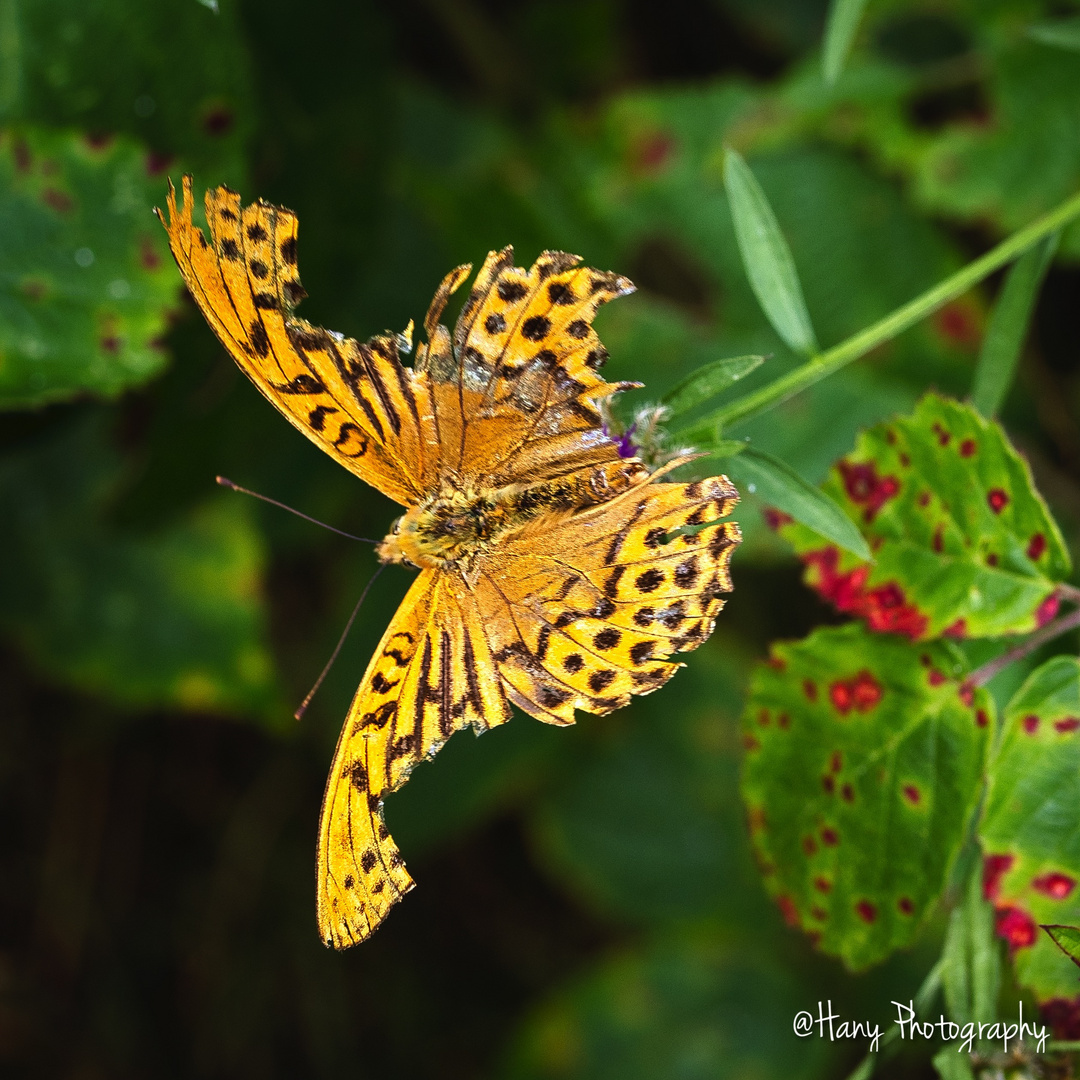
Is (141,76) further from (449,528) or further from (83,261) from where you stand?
(449,528)

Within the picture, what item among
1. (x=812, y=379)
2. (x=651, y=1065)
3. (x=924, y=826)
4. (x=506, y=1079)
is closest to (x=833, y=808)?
(x=924, y=826)

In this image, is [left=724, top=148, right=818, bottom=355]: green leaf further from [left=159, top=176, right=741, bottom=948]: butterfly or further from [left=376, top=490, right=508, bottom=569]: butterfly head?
[left=376, top=490, right=508, bottom=569]: butterfly head

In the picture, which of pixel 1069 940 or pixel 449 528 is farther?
pixel 449 528

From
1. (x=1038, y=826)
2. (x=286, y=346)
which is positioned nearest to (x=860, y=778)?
(x=1038, y=826)

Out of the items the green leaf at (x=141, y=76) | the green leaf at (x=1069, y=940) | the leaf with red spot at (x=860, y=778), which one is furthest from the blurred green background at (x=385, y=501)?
the green leaf at (x=1069, y=940)

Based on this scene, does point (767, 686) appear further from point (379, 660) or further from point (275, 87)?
point (275, 87)

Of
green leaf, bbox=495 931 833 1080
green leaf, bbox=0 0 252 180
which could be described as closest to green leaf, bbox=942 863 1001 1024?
green leaf, bbox=495 931 833 1080

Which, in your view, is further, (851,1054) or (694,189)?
(851,1054)
